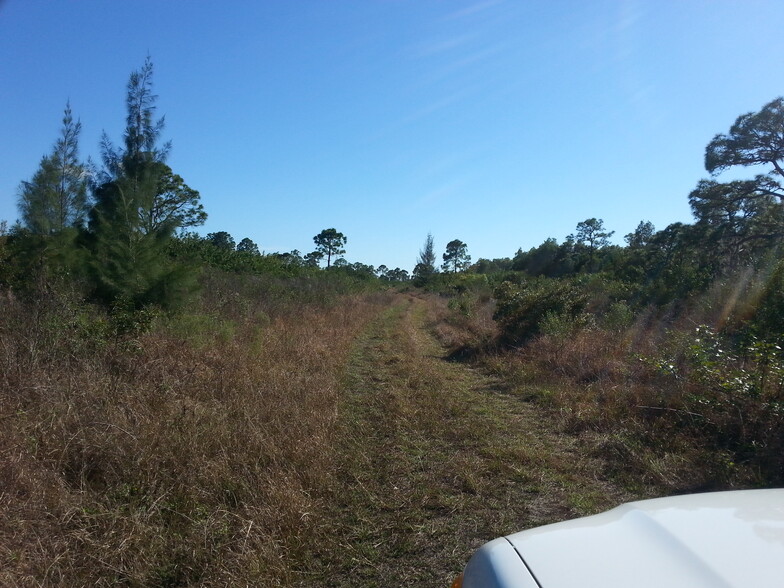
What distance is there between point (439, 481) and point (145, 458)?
8.15 ft

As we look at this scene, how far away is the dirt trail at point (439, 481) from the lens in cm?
352

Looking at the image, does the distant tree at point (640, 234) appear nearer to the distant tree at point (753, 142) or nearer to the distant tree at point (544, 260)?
the distant tree at point (544, 260)

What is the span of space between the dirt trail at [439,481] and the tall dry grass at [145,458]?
33cm

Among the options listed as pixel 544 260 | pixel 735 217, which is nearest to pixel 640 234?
pixel 544 260

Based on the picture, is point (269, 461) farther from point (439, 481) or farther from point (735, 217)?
point (735, 217)

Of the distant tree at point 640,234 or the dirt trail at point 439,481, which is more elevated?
the distant tree at point 640,234

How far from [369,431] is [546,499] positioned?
2.38m

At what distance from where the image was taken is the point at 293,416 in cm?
579

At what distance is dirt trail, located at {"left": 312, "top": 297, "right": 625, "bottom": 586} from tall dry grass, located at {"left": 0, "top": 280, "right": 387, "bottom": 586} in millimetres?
334

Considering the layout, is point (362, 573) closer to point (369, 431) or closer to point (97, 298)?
point (369, 431)

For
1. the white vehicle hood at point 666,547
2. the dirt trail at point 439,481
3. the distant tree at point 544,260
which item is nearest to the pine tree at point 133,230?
the dirt trail at point 439,481

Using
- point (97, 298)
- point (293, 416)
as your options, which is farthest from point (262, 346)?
point (293, 416)

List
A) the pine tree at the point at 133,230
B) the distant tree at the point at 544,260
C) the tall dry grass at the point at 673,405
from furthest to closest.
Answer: the distant tree at the point at 544,260 → the pine tree at the point at 133,230 → the tall dry grass at the point at 673,405

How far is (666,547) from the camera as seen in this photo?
5.58ft
